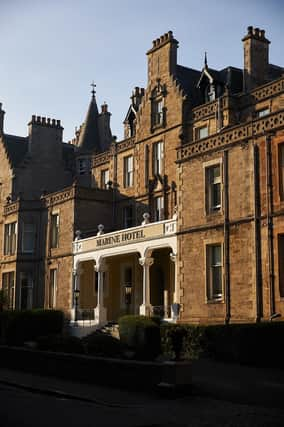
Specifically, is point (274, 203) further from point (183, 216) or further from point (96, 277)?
point (96, 277)

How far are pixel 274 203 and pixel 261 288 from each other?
3.25 metres

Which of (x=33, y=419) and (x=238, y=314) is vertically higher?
(x=238, y=314)

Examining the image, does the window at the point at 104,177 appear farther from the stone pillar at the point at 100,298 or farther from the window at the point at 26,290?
the stone pillar at the point at 100,298

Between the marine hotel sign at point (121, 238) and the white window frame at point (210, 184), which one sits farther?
the marine hotel sign at point (121, 238)

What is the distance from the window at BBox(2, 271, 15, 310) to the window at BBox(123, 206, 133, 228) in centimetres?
904

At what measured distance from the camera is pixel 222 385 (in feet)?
55.2

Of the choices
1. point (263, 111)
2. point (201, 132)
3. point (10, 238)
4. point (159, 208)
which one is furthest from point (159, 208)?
point (10, 238)

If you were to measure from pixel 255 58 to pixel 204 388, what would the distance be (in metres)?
21.7

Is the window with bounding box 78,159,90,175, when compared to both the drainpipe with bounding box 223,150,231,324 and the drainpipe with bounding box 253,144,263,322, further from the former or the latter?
the drainpipe with bounding box 253,144,263,322

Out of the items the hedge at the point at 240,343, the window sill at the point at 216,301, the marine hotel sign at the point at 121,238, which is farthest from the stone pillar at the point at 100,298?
the hedge at the point at 240,343

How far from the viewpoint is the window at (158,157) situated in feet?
118

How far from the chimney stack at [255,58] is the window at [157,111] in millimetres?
5219

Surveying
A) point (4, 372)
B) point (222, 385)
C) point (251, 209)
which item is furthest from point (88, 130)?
point (222, 385)

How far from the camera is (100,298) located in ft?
115
